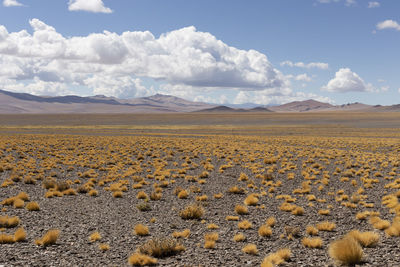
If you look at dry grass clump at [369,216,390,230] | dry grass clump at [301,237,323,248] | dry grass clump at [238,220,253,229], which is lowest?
dry grass clump at [238,220,253,229]

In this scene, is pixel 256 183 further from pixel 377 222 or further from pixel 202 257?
pixel 202 257

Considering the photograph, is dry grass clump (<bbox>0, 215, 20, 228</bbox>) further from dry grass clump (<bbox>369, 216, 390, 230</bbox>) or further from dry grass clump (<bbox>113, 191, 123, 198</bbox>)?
dry grass clump (<bbox>369, 216, 390, 230</bbox>)

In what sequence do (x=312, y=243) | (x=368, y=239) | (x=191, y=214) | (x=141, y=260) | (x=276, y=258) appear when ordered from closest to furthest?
(x=276, y=258), (x=141, y=260), (x=368, y=239), (x=312, y=243), (x=191, y=214)

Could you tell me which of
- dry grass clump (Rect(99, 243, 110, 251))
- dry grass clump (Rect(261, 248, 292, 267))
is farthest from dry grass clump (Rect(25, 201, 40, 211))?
dry grass clump (Rect(261, 248, 292, 267))

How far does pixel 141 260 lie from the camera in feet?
25.6

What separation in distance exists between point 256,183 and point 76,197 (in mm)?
9482

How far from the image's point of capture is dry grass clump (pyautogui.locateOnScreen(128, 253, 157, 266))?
25.3 ft

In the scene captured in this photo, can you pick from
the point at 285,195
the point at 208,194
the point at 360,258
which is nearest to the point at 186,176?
the point at 208,194

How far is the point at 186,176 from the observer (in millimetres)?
19969

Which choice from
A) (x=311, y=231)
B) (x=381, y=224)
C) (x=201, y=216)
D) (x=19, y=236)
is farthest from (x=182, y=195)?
(x=381, y=224)

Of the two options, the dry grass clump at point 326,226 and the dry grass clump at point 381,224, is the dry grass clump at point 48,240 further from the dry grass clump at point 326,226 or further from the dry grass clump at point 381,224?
the dry grass clump at point 381,224

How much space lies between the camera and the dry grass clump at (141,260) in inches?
304

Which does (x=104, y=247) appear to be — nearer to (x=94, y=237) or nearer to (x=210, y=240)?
(x=94, y=237)

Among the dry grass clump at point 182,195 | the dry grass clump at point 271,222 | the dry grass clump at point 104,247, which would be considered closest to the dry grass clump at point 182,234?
the dry grass clump at point 104,247
